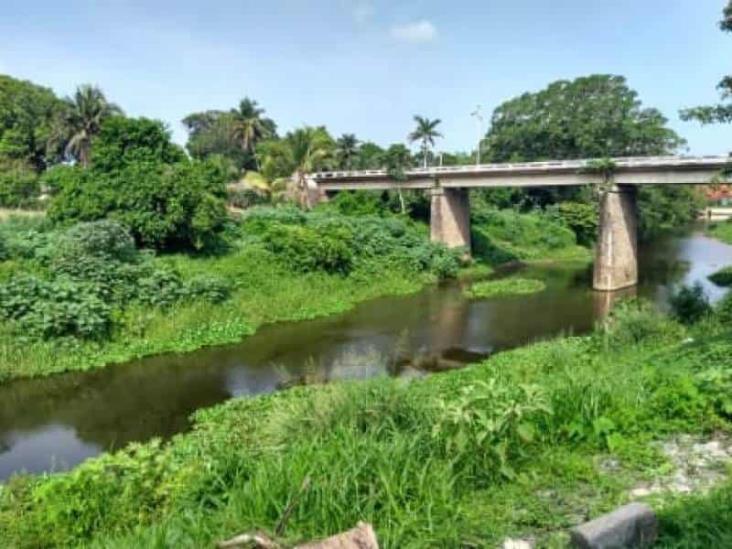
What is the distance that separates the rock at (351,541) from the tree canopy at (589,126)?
51295 mm

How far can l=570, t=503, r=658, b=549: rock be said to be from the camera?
13.6ft

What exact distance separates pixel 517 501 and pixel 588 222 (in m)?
41.4

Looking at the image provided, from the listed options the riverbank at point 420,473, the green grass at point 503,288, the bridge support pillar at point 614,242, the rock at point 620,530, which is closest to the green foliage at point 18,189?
the green grass at point 503,288

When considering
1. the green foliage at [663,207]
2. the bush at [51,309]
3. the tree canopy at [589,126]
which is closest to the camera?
the bush at [51,309]

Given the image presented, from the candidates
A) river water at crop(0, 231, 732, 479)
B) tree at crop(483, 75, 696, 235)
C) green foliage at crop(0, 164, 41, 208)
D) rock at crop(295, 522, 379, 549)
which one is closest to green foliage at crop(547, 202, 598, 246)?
tree at crop(483, 75, 696, 235)

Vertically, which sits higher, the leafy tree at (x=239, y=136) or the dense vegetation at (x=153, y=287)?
the leafy tree at (x=239, y=136)

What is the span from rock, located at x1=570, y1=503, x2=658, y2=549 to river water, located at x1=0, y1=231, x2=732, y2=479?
461 cm

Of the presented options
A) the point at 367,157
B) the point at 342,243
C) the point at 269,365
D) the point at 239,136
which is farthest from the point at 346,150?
the point at 269,365

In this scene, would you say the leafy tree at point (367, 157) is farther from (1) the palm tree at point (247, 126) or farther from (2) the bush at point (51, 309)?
(2) the bush at point (51, 309)

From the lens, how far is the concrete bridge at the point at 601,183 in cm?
2556

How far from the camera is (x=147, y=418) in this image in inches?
486

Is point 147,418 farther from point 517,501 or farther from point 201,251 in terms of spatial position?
point 201,251

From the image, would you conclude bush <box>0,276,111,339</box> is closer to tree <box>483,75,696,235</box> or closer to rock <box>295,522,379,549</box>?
rock <box>295,522,379,549</box>

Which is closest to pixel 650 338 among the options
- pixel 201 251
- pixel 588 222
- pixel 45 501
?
pixel 45 501
